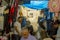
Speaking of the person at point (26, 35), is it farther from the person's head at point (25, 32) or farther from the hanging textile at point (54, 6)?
the hanging textile at point (54, 6)

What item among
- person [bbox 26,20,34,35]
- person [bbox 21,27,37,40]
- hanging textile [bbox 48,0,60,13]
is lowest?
person [bbox 21,27,37,40]

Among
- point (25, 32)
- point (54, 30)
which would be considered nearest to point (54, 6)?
point (54, 30)

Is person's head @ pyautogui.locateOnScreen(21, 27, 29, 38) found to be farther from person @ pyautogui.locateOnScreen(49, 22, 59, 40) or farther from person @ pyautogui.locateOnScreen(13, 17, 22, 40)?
person @ pyautogui.locateOnScreen(49, 22, 59, 40)

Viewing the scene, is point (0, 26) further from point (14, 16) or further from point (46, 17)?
point (46, 17)

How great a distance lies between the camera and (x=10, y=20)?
156cm

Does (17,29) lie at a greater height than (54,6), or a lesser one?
lesser

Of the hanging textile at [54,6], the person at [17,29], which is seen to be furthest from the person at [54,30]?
the person at [17,29]

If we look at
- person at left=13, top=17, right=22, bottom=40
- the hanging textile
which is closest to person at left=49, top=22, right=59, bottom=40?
the hanging textile

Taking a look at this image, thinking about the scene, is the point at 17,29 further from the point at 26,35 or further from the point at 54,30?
the point at 54,30

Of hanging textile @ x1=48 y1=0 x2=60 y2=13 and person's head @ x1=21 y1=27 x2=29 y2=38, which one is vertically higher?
→ hanging textile @ x1=48 y1=0 x2=60 y2=13

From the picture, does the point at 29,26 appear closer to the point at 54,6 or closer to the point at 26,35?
the point at 26,35

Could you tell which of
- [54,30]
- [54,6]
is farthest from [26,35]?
[54,6]

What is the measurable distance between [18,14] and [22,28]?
0.13m

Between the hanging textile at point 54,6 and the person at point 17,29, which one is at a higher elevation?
the hanging textile at point 54,6
